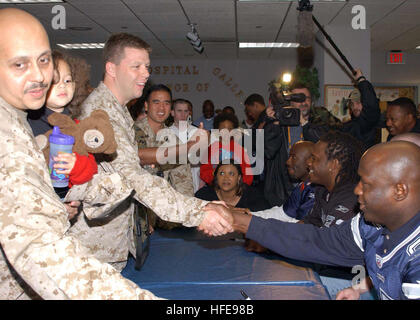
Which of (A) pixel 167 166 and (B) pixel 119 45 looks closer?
(B) pixel 119 45

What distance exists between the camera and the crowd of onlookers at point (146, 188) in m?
0.94

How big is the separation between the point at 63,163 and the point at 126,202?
3.25 feet

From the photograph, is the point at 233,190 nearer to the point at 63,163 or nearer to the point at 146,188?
the point at 146,188

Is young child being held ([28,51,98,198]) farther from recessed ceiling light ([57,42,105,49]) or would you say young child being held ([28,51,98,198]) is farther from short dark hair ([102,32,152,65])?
recessed ceiling light ([57,42,105,49])

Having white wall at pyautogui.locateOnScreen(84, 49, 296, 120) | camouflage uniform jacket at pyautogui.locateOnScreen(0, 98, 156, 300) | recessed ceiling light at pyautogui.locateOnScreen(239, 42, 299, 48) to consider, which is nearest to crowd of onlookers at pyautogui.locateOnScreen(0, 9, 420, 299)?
camouflage uniform jacket at pyautogui.locateOnScreen(0, 98, 156, 300)

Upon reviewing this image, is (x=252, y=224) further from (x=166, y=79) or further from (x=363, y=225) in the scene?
(x=166, y=79)

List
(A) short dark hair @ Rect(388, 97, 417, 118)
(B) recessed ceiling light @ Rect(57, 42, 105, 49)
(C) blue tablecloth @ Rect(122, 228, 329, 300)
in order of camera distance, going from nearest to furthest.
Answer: (C) blue tablecloth @ Rect(122, 228, 329, 300)
(A) short dark hair @ Rect(388, 97, 417, 118)
(B) recessed ceiling light @ Rect(57, 42, 105, 49)

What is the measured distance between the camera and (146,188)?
2213mm

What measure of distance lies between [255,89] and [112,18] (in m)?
5.64

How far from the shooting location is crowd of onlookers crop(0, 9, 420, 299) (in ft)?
3.09

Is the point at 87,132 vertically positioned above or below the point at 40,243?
above

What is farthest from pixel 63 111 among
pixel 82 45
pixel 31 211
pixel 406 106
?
pixel 82 45

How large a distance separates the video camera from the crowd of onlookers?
1.7 inches

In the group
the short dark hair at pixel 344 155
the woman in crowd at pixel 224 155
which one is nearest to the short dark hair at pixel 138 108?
the woman in crowd at pixel 224 155
